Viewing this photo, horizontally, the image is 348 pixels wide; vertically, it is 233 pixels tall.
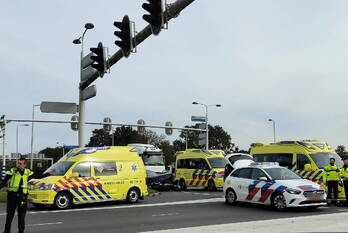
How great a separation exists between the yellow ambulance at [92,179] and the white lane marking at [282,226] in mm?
5958

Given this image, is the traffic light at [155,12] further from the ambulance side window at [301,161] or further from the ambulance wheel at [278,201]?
the ambulance side window at [301,161]

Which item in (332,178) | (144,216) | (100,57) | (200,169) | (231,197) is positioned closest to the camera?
(144,216)

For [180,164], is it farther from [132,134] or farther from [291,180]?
[132,134]

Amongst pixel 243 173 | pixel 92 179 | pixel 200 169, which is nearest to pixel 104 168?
pixel 92 179

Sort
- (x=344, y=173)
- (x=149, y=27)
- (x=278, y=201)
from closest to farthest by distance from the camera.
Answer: (x=149, y=27) → (x=278, y=201) → (x=344, y=173)

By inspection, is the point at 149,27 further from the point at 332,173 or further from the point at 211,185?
the point at 211,185

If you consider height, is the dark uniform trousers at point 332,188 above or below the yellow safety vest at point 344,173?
below

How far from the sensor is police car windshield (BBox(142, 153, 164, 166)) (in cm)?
3350

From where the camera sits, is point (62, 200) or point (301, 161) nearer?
point (62, 200)

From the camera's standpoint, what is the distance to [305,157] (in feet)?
56.3

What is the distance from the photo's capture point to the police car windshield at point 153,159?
3350 centimetres

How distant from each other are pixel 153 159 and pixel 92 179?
18.6 metres

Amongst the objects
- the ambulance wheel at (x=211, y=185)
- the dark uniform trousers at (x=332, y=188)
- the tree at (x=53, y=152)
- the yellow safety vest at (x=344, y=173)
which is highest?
the tree at (x=53, y=152)

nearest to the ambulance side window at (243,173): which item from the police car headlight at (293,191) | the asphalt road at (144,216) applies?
the asphalt road at (144,216)
